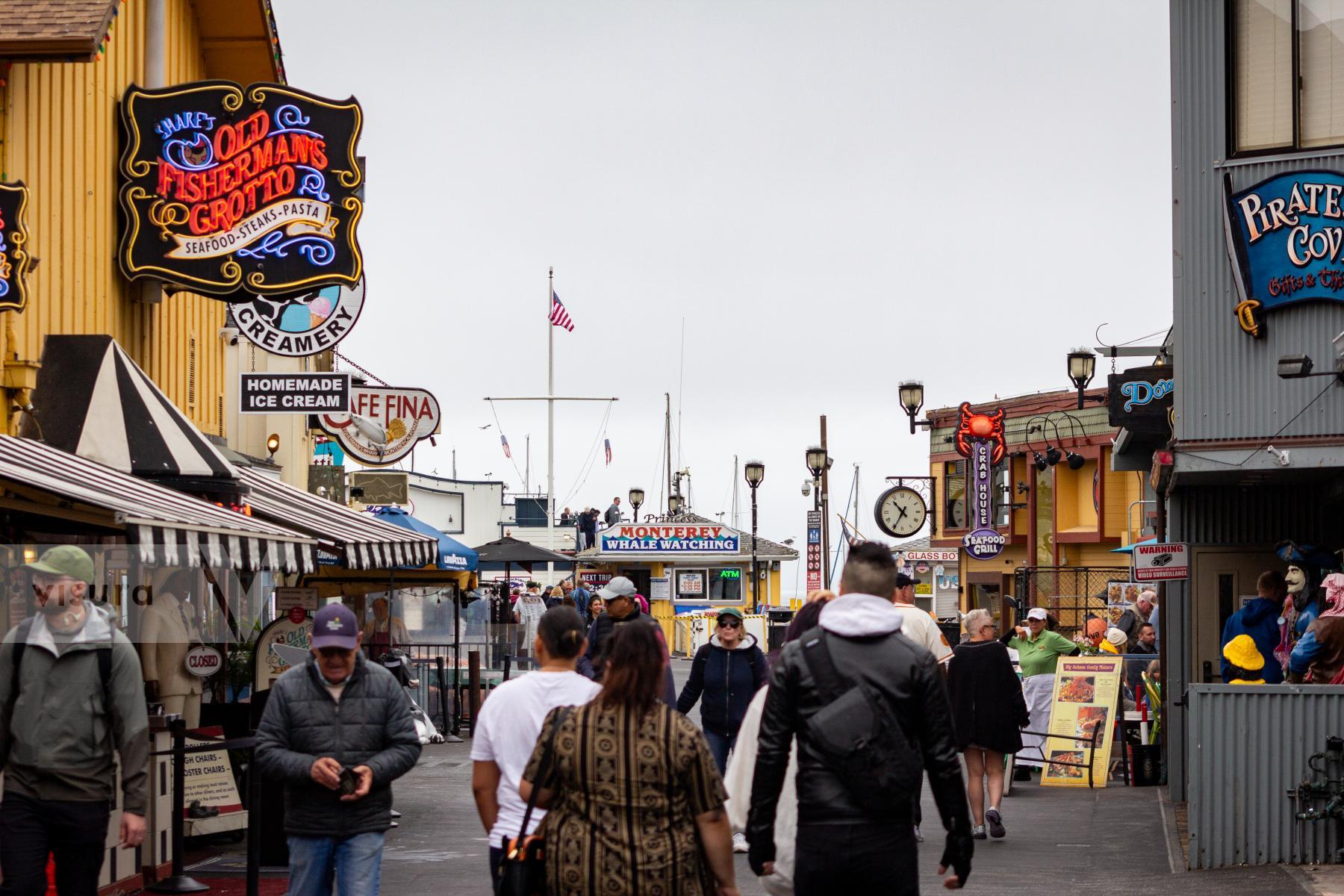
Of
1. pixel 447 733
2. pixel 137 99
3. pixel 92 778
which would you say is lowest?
pixel 447 733

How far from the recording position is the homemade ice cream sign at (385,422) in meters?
22.2

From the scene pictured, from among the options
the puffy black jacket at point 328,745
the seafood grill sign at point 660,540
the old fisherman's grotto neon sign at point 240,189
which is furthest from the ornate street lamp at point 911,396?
the puffy black jacket at point 328,745

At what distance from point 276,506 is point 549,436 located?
4028 cm

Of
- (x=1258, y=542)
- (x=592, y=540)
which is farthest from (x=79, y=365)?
(x=592, y=540)

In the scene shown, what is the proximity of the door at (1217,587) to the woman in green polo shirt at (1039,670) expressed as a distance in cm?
179

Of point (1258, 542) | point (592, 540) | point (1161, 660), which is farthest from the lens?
point (592, 540)

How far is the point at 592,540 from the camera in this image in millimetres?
60062

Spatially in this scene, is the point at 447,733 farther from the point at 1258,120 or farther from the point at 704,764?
the point at 704,764

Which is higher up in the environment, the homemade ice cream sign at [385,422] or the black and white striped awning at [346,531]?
the homemade ice cream sign at [385,422]

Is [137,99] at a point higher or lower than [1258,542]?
higher

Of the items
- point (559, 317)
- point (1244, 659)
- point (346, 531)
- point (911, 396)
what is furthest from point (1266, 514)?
point (559, 317)

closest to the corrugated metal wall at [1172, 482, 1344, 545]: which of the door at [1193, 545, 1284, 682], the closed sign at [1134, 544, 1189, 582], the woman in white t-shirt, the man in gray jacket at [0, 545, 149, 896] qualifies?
the door at [1193, 545, 1284, 682]

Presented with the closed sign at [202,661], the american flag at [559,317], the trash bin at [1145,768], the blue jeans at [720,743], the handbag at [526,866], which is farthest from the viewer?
the american flag at [559,317]

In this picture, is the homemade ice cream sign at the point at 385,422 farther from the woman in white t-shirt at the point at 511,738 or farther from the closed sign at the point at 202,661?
the woman in white t-shirt at the point at 511,738
